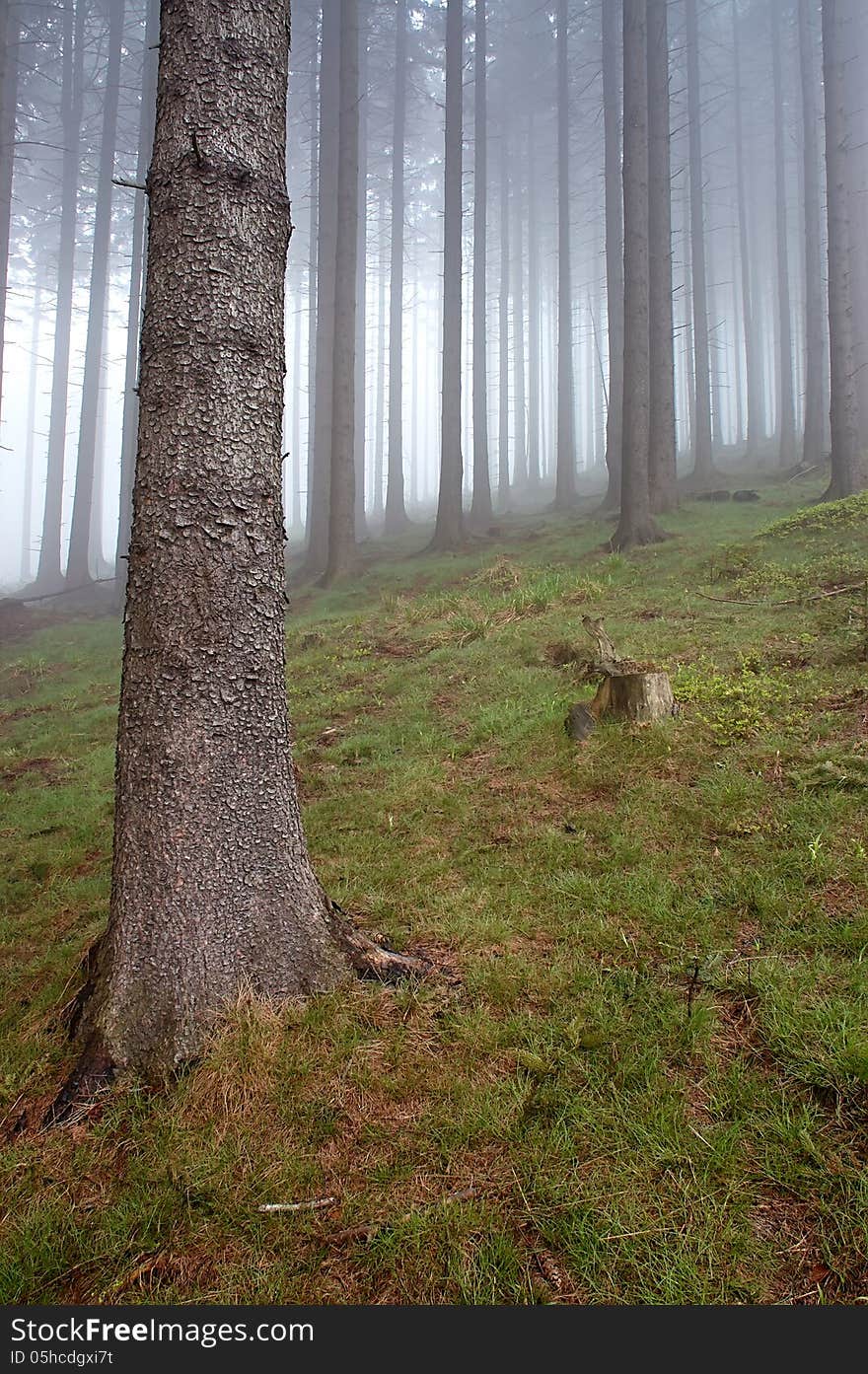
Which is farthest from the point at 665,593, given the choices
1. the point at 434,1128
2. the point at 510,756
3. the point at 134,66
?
the point at 134,66

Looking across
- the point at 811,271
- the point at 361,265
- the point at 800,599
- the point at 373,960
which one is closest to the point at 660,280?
the point at 811,271

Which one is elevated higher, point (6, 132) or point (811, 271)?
point (6, 132)

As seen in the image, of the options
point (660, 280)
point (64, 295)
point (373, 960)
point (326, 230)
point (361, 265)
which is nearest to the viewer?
point (373, 960)

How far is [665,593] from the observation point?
8.27 meters

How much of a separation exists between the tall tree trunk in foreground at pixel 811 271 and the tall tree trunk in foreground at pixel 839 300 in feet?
19.1

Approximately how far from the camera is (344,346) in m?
14.4

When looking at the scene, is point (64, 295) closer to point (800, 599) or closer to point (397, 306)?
point (397, 306)

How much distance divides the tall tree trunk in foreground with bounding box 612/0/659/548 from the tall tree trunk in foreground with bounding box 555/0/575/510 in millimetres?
9209

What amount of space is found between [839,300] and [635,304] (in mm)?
3920

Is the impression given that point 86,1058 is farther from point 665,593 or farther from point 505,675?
point 665,593

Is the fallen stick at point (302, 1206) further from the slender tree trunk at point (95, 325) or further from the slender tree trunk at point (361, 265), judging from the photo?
the slender tree trunk at point (361, 265)

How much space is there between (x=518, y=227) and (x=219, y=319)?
3667 centimetres

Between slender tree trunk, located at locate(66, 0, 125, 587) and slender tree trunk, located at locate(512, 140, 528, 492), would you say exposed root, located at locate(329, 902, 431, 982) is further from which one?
slender tree trunk, located at locate(512, 140, 528, 492)

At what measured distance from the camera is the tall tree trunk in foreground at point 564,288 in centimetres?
2189
